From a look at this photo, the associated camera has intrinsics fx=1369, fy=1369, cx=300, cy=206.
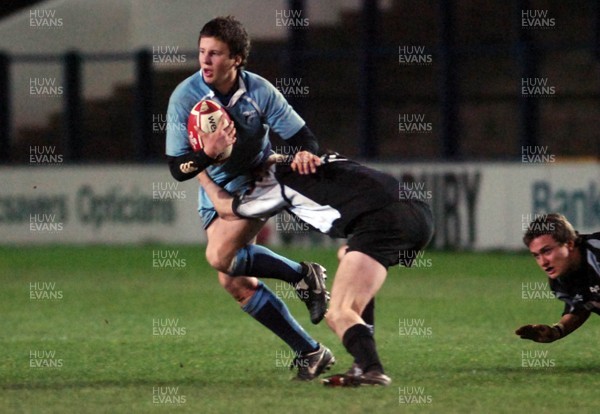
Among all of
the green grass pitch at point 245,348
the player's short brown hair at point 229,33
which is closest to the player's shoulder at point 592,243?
the green grass pitch at point 245,348

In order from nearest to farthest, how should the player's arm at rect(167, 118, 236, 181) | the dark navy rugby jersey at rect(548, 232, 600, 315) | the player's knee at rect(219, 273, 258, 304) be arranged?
the player's arm at rect(167, 118, 236, 181) → the dark navy rugby jersey at rect(548, 232, 600, 315) → the player's knee at rect(219, 273, 258, 304)

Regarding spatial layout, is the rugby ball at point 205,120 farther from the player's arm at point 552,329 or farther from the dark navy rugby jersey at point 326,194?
the player's arm at point 552,329

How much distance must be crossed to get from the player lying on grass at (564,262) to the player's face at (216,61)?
1.81 m

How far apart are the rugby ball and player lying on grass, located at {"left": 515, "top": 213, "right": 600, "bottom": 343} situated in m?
1.71

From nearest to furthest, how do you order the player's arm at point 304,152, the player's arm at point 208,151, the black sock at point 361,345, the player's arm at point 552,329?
the black sock at point 361,345, the player's arm at point 304,152, the player's arm at point 208,151, the player's arm at point 552,329

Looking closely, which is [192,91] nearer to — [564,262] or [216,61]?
[216,61]

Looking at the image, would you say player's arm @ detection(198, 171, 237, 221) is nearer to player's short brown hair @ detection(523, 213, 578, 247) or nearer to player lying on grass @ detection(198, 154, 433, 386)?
player lying on grass @ detection(198, 154, 433, 386)

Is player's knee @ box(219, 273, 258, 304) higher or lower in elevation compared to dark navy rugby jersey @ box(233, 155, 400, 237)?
lower

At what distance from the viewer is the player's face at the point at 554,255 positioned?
23.8 ft

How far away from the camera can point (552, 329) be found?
7348 mm

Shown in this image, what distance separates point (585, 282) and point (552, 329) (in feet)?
1.02

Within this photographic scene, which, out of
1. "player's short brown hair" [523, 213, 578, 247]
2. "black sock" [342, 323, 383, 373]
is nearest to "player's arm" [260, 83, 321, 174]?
"black sock" [342, 323, 383, 373]

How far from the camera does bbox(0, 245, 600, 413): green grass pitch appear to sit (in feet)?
21.7

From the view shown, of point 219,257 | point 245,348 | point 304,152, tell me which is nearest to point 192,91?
point 304,152
